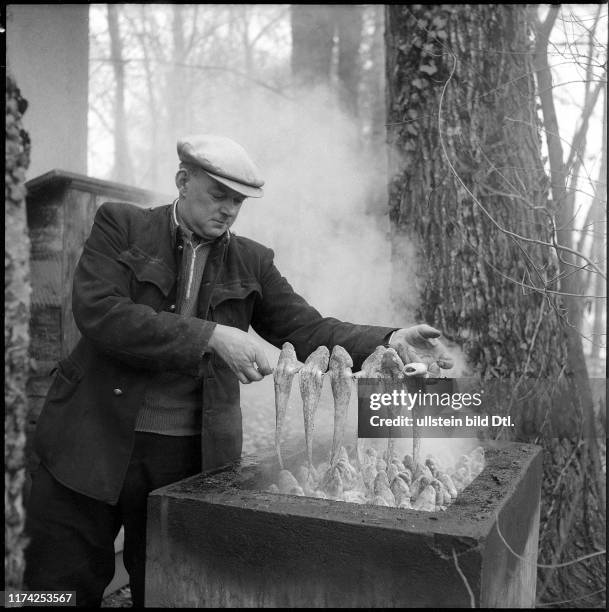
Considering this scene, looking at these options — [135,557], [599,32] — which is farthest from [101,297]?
[599,32]

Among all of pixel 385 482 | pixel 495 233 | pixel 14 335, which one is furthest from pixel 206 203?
pixel 495 233

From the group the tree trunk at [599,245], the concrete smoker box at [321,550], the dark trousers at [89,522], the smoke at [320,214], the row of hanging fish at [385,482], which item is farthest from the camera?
the smoke at [320,214]

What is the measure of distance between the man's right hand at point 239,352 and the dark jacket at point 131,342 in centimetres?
5

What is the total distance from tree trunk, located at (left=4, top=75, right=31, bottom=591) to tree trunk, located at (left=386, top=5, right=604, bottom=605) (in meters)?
1.96

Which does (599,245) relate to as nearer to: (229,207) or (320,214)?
(320,214)

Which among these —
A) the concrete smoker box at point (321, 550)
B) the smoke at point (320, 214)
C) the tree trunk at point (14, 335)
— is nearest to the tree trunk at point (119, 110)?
the smoke at point (320, 214)

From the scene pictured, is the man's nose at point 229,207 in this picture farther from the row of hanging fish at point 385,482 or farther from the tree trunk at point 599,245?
the tree trunk at point 599,245

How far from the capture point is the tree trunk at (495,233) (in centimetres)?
332

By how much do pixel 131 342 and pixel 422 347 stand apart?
1.32 metres

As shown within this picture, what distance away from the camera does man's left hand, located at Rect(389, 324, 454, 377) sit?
278 cm

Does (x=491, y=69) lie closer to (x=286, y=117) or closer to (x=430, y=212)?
(x=430, y=212)

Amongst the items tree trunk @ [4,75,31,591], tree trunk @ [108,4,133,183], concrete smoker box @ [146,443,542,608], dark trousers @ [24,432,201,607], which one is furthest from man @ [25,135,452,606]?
tree trunk @ [108,4,133,183]

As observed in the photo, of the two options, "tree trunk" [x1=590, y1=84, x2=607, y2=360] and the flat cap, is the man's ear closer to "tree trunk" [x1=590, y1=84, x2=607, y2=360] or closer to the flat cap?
the flat cap

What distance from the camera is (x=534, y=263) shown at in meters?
3.24
